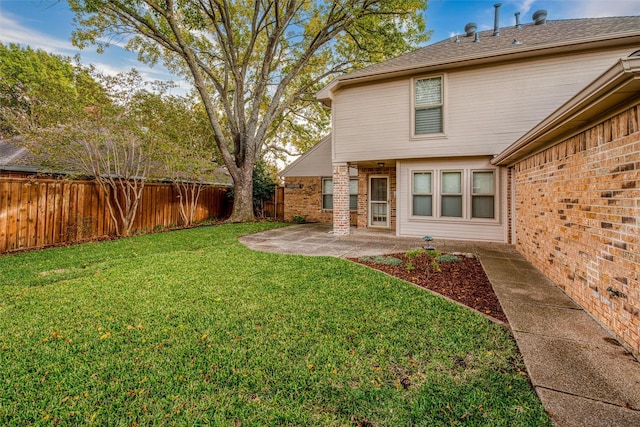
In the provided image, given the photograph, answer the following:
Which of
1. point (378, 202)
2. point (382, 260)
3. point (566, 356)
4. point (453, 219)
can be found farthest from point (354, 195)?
point (566, 356)

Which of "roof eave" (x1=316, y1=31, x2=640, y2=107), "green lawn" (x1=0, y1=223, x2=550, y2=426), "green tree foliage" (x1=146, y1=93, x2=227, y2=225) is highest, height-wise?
"roof eave" (x1=316, y1=31, x2=640, y2=107)

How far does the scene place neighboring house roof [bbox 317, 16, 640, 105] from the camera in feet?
21.8

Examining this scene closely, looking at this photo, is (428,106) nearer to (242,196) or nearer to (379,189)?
(379,189)

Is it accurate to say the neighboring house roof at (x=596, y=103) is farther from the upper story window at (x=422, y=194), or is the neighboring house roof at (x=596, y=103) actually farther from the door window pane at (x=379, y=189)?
the door window pane at (x=379, y=189)

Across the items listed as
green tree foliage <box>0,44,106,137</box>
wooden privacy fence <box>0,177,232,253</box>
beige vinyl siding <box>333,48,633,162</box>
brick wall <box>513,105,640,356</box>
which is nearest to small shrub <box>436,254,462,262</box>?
brick wall <box>513,105,640,356</box>

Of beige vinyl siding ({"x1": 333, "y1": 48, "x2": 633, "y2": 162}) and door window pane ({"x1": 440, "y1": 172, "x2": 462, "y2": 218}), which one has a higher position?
beige vinyl siding ({"x1": 333, "y1": 48, "x2": 633, "y2": 162})

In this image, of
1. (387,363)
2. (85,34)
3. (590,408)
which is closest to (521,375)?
(590,408)

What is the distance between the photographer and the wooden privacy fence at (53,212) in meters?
6.60

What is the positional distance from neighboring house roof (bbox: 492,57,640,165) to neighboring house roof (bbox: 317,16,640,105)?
4341 mm

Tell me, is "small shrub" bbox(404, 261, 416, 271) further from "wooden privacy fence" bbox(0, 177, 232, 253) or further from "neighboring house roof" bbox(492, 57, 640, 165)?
"wooden privacy fence" bbox(0, 177, 232, 253)

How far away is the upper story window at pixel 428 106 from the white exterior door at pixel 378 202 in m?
2.66

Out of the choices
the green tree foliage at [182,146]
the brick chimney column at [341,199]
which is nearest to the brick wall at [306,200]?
the green tree foliage at [182,146]

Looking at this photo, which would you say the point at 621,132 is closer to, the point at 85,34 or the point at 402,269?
the point at 402,269

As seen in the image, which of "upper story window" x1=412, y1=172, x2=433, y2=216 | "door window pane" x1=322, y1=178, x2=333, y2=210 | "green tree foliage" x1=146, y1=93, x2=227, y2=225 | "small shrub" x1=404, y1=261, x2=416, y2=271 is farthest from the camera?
"door window pane" x1=322, y1=178, x2=333, y2=210
